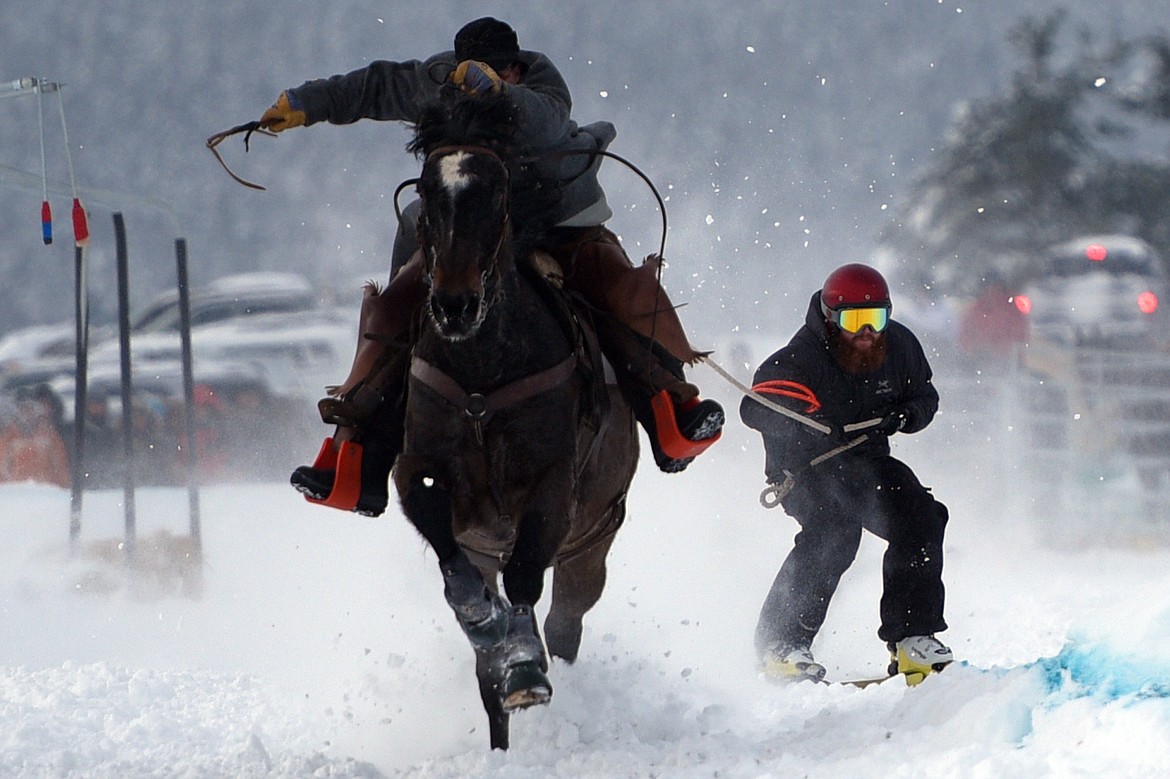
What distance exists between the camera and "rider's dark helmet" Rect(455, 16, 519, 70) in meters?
4.48

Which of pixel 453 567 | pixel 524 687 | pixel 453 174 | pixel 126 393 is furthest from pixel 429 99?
pixel 126 393

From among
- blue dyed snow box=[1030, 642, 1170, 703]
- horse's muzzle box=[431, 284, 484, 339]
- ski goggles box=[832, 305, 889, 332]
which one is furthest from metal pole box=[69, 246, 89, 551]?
blue dyed snow box=[1030, 642, 1170, 703]

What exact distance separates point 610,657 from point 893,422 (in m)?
1.47

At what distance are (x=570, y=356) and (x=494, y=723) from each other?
3.89 ft

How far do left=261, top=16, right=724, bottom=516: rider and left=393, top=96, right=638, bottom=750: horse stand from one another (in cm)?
16

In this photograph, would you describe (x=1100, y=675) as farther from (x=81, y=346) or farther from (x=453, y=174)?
(x=81, y=346)

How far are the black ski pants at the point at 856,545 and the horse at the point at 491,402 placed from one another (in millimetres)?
1502

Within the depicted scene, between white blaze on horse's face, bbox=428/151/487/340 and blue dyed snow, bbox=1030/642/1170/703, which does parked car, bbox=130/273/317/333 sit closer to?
white blaze on horse's face, bbox=428/151/487/340

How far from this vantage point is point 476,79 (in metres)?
4.01

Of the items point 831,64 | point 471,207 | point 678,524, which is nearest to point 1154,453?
point 678,524

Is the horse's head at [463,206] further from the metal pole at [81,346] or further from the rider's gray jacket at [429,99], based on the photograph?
the metal pole at [81,346]

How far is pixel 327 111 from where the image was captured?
14.6 feet

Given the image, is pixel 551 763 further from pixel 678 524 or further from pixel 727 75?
pixel 727 75

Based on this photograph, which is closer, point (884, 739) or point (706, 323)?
point (884, 739)
